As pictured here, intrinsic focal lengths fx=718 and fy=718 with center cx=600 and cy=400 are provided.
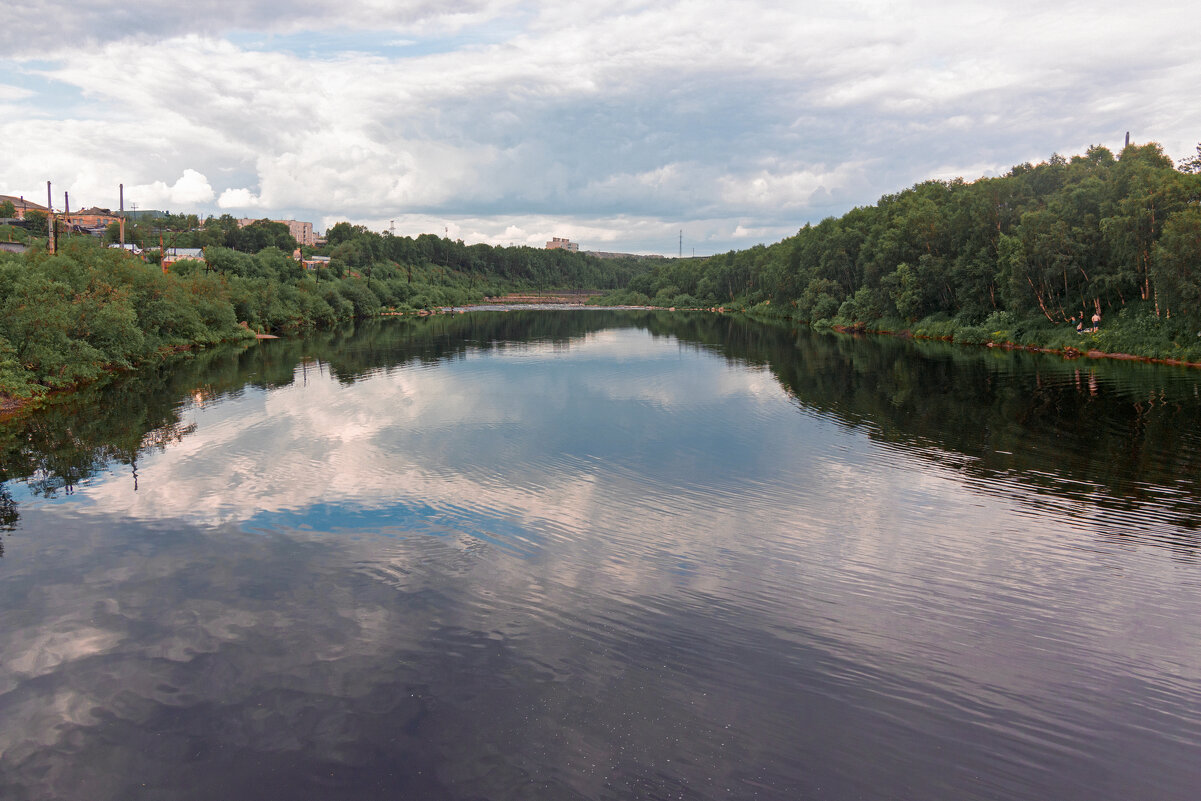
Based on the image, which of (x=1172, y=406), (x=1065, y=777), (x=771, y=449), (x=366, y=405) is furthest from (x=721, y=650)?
(x=1172, y=406)

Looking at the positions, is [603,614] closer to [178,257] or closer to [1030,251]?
[1030,251]

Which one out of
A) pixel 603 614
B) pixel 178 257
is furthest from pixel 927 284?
pixel 178 257

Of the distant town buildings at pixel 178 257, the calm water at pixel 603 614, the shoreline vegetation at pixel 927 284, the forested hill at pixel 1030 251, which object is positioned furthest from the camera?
the distant town buildings at pixel 178 257

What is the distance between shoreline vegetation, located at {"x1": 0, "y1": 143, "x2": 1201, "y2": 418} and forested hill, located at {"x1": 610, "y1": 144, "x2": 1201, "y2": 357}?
5.9 inches

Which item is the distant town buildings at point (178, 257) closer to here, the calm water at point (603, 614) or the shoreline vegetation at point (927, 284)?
the shoreline vegetation at point (927, 284)

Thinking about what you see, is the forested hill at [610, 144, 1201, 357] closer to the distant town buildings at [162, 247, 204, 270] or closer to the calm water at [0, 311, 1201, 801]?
the calm water at [0, 311, 1201, 801]

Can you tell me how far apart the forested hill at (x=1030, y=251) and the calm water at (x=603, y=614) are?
29292 millimetres

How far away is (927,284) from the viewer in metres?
78.8

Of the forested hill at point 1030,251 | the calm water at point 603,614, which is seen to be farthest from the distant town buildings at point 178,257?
the forested hill at point 1030,251

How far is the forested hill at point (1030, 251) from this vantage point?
49.4 metres

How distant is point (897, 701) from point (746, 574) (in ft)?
15.5

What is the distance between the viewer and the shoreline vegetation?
4122 cm

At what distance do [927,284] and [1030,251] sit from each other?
18877mm

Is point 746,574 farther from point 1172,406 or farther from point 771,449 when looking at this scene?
point 1172,406
